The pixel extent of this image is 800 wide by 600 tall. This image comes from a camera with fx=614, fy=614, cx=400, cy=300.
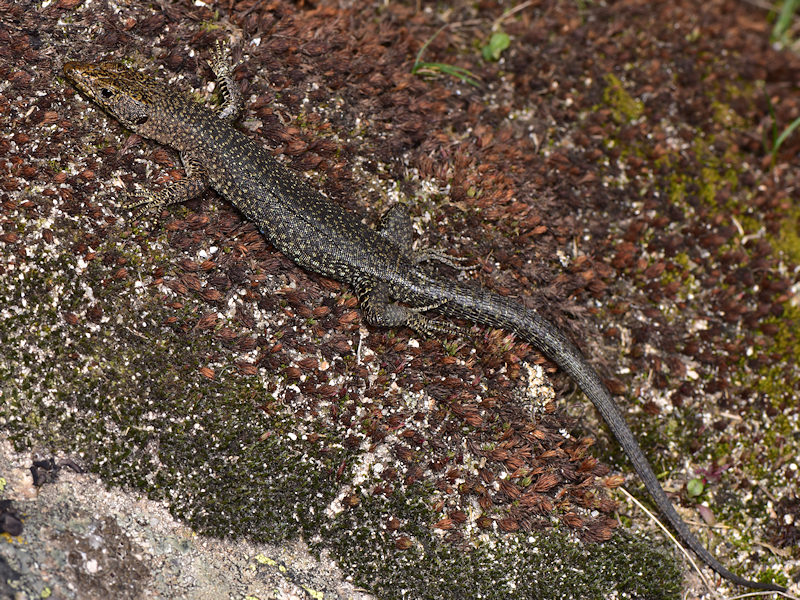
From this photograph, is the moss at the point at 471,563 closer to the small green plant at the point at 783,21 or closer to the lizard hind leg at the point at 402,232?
the lizard hind leg at the point at 402,232

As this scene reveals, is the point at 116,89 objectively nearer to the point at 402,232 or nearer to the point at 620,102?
the point at 402,232

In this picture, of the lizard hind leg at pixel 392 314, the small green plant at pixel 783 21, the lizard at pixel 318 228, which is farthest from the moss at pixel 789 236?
the lizard hind leg at pixel 392 314

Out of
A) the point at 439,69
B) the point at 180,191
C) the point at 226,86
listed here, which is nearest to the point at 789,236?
the point at 439,69

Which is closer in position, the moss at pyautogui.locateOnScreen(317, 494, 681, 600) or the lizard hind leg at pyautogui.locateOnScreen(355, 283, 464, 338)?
the moss at pyautogui.locateOnScreen(317, 494, 681, 600)

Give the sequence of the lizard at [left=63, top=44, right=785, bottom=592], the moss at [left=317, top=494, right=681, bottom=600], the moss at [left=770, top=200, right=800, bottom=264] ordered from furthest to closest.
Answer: the moss at [left=770, top=200, right=800, bottom=264], the lizard at [left=63, top=44, right=785, bottom=592], the moss at [left=317, top=494, right=681, bottom=600]

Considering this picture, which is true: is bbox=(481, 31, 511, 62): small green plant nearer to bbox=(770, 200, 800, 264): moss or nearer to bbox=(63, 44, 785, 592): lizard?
bbox=(63, 44, 785, 592): lizard

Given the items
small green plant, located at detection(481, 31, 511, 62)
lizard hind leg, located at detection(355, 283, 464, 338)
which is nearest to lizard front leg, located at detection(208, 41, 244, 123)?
lizard hind leg, located at detection(355, 283, 464, 338)

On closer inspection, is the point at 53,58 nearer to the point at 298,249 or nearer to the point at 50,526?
the point at 298,249

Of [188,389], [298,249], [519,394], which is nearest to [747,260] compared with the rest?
[519,394]
